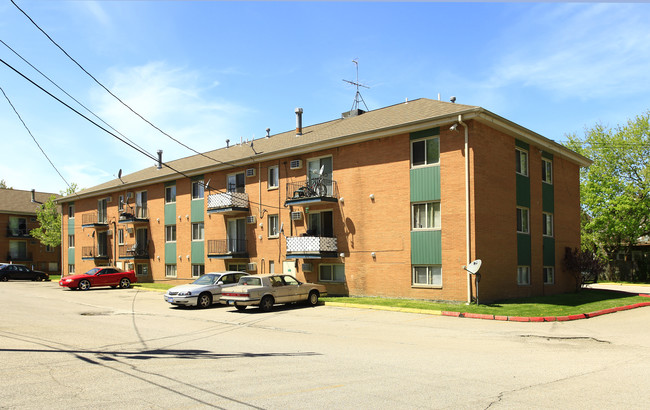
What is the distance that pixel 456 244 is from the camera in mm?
21484

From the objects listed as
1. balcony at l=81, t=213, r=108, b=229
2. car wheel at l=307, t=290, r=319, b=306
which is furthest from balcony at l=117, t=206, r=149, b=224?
car wheel at l=307, t=290, r=319, b=306

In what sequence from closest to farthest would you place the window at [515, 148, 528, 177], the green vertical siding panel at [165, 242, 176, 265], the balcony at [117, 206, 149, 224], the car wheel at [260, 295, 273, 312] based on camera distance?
1. the car wheel at [260, 295, 273, 312]
2. the window at [515, 148, 528, 177]
3. the green vertical siding panel at [165, 242, 176, 265]
4. the balcony at [117, 206, 149, 224]

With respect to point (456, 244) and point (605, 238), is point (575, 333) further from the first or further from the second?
point (605, 238)

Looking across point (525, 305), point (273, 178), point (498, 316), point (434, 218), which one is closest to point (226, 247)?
point (273, 178)

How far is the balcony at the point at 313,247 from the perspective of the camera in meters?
25.3

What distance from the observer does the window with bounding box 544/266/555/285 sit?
2698 cm

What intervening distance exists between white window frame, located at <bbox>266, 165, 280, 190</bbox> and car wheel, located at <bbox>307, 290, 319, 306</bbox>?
28.1ft

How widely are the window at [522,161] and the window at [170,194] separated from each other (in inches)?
917

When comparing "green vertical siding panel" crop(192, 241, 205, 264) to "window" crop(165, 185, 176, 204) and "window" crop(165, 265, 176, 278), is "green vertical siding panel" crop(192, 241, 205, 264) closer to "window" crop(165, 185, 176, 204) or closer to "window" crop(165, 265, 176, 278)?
"window" crop(165, 265, 176, 278)

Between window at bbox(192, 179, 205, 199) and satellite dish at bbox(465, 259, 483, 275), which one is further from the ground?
window at bbox(192, 179, 205, 199)

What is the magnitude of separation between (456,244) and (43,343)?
1511 centimetres

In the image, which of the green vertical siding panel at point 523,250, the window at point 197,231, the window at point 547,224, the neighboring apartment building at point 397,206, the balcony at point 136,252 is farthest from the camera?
the balcony at point 136,252

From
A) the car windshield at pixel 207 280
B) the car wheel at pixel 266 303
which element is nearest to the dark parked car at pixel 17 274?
the car windshield at pixel 207 280

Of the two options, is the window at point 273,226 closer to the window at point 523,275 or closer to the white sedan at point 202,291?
the white sedan at point 202,291
